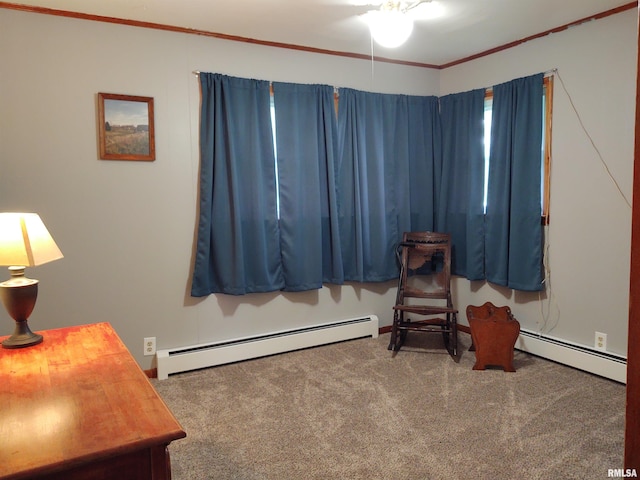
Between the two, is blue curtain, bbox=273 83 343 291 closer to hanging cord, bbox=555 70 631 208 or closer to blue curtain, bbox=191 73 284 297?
blue curtain, bbox=191 73 284 297

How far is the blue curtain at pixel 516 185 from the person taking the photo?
3432 mm

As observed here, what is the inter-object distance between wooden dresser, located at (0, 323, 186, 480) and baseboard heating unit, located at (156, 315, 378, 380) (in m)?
1.63

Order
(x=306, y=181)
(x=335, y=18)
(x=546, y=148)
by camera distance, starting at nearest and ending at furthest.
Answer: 1. (x=335, y=18)
2. (x=546, y=148)
3. (x=306, y=181)

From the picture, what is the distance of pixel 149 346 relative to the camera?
3.26 metres

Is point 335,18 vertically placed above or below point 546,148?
above

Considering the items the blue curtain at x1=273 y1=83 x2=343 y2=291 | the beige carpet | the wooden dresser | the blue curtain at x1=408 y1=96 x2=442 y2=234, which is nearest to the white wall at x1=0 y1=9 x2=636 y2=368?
the blue curtain at x1=273 y1=83 x2=343 y2=291

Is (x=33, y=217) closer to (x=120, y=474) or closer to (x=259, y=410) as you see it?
(x=120, y=474)

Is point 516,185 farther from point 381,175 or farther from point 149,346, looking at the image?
point 149,346

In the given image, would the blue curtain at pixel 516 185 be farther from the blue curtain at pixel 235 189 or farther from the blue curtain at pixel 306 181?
the blue curtain at pixel 235 189

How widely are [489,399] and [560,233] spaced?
4.45 feet

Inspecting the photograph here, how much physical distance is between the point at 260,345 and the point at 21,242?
6.83ft

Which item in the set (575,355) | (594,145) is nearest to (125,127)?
(594,145)

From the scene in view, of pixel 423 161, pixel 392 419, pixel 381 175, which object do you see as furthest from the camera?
pixel 423 161

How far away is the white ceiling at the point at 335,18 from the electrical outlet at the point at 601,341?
6.95ft
